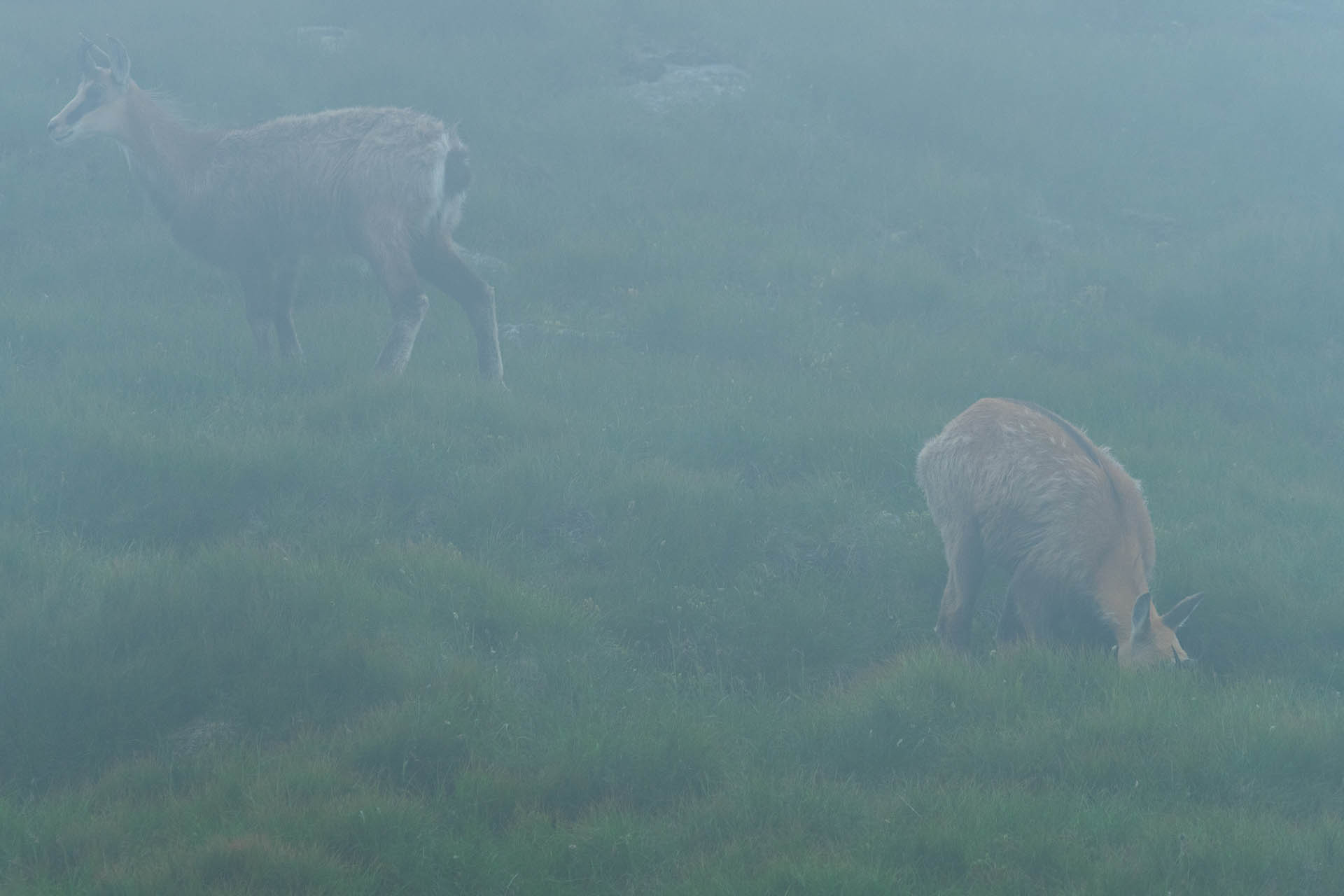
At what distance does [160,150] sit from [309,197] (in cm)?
173

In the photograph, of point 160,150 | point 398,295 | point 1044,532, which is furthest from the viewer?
point 160,150

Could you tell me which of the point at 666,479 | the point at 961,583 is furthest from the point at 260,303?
the point at 961,583

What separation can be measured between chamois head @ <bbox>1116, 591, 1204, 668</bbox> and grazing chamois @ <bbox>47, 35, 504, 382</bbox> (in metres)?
5.89

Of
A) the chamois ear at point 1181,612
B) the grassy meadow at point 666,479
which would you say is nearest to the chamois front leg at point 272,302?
the grassy meadow at point 666,479

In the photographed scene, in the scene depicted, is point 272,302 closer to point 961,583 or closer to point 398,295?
point 398,295

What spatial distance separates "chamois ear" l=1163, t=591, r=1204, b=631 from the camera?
6535 mm

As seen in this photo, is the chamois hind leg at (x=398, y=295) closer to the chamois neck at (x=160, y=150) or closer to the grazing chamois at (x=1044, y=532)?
the chamois neck at (x=160, y=150)

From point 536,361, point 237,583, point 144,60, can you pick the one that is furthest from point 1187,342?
point 144,60

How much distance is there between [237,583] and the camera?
6719 mm

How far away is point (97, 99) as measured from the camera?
1154 cm

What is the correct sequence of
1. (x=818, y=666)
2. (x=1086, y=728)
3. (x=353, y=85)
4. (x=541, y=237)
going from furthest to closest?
1. (x=353, y=85)
2. (x=541, y=237)
3. (x=818, y=666)
4. (x=1086, y=728)

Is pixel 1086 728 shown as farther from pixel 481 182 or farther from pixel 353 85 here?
pixel 353 85

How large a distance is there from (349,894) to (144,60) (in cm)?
1359

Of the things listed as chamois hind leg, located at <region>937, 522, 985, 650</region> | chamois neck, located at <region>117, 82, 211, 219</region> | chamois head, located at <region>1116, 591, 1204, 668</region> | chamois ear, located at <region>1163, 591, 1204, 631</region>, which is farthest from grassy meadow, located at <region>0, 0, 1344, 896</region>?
chamois neck, located at <region>117, 82, 211, 219</region>
